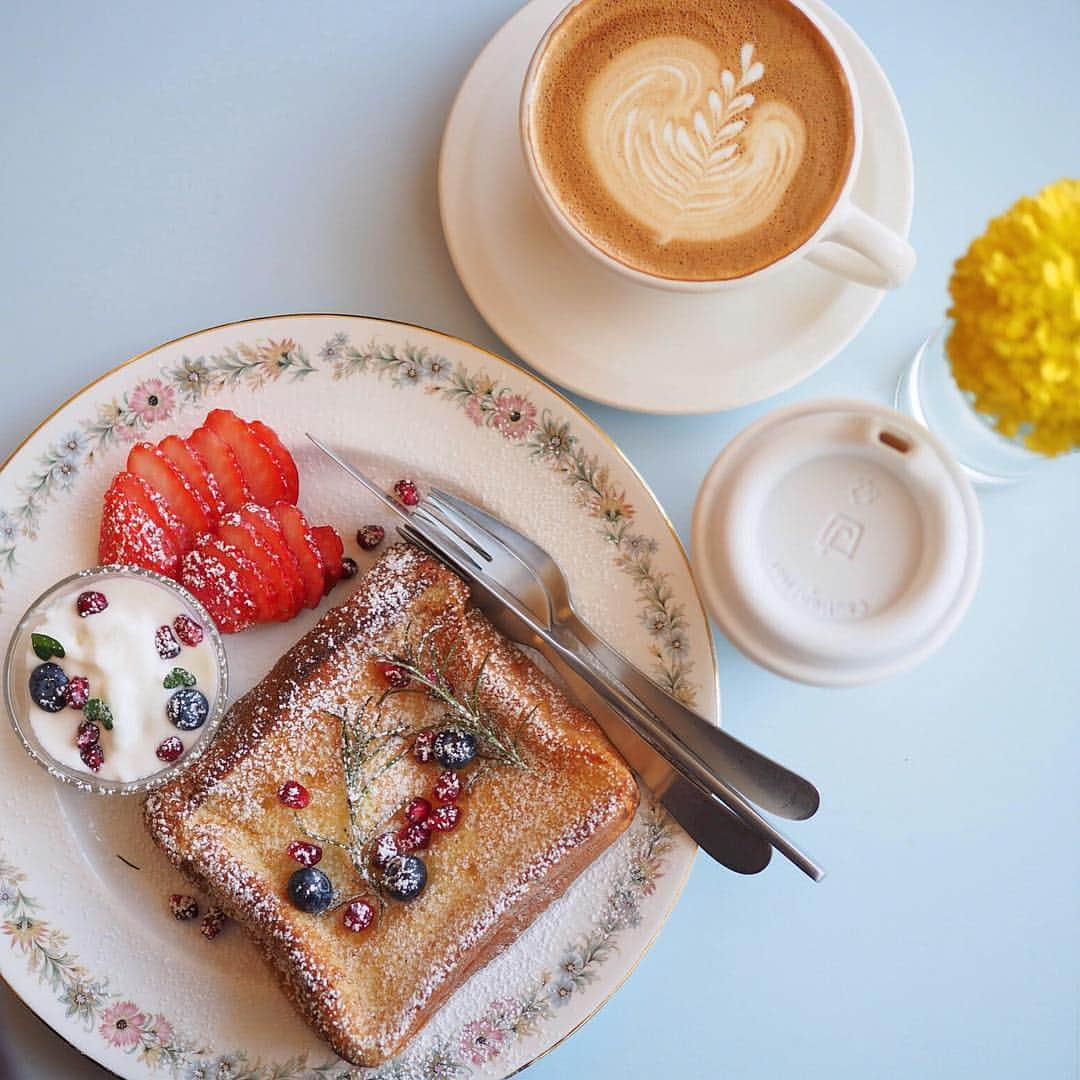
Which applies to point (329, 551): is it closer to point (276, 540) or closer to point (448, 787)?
point (276, 540)

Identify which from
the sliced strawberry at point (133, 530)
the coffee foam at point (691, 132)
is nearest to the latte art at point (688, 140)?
the coffee foam at point (691, 132)

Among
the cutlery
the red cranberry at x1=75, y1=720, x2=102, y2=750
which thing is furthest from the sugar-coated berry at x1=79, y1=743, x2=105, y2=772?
the cutlery

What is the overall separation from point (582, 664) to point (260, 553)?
54 cm

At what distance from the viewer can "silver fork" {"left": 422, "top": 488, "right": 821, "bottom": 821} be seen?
160 cm

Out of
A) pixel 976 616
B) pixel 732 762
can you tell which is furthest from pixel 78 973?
pixel 976 616

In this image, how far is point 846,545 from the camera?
1.56 m

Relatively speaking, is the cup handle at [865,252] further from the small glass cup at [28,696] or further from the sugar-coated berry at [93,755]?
the sugar-coated berry at [93,755]

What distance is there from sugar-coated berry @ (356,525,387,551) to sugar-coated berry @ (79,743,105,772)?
51 centimetres

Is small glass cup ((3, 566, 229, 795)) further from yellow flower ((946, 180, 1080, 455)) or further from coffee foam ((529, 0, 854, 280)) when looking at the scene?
yellow flower ((946, 180, 1080, 455))

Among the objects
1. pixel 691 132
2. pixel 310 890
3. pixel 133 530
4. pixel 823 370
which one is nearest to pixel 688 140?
pixel 691 132

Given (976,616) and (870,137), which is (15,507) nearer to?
(870,137)

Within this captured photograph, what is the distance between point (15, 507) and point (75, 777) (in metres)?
0.47

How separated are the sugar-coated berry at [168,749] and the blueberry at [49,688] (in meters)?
0.16

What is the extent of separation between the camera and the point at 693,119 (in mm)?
1507
